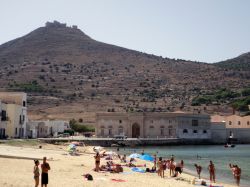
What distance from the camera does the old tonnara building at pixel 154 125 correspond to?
103125 mm

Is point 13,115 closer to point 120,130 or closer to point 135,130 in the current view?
point 120,130

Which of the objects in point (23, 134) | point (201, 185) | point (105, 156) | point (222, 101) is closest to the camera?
point (201, 185)

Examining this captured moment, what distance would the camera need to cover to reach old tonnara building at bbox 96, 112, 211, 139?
10312 centimetres

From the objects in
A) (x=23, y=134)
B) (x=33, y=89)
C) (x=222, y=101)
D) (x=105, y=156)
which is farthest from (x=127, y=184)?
(x=33, y=89)

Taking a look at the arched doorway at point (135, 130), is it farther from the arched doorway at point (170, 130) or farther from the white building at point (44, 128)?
the white building at point (44, 128)

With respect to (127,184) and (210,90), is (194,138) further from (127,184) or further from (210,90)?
(127,184)

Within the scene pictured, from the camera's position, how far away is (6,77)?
183 meters

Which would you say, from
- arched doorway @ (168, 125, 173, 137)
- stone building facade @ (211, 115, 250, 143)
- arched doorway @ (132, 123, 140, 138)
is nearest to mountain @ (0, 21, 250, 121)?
stone building facade @ (211, 115, 250, 143)

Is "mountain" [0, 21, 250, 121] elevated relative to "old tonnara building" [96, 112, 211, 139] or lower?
elevated

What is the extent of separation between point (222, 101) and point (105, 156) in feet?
336

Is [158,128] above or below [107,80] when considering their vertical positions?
below

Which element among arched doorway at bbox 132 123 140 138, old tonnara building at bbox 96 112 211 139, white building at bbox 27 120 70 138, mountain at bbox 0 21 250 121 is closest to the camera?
white building at bbox 27 120 70 138

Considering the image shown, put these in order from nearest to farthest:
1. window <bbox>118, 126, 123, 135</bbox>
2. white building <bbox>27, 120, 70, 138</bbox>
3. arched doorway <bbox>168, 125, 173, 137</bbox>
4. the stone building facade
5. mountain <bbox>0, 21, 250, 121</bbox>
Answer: white building <bbox>27, 120, 70, 138</bbox> → arched doorway <bbox>168, 125, 173, 137</bbox> → window <bbox>118, 126, 123, 135</bbox> → the stone building facade → mountain <bbox>0, 21, 250, 121</bbox>

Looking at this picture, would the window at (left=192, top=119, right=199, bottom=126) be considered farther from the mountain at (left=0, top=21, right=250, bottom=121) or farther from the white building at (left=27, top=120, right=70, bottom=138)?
the mountain at (left=0, top=21, right=250, bottom=121)
